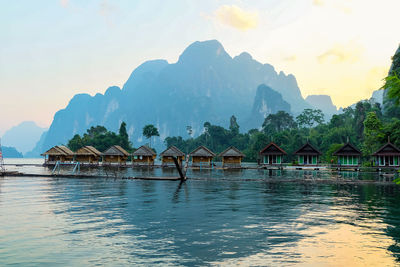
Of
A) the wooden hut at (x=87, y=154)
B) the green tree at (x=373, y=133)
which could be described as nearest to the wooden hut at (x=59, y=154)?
the wooden hut at (x=87, y=154)

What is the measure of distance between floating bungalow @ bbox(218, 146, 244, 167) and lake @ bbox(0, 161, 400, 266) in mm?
48664

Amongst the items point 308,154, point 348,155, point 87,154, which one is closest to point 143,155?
point 87,154

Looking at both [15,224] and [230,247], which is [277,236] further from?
[15,224]

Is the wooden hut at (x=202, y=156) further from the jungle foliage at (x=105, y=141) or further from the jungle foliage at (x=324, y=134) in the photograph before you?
the jungle foliage at (x=105, y=141)

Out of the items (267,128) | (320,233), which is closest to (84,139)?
(267,128)

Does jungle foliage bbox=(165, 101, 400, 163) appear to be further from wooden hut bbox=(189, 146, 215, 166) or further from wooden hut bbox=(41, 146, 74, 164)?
wooden hut bbox=(41, 146, 74, 164)

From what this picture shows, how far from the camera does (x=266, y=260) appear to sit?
1024 cm

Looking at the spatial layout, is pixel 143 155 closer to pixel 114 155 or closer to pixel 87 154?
pixel 114 155

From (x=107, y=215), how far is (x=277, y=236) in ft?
27.8

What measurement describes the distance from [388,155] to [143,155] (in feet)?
157

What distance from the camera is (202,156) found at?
73.9 m

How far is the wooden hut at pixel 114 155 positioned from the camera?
79.2 metres

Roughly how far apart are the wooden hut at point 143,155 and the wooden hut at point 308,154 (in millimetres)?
31506

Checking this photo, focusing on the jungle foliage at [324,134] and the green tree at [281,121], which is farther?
the green tree at [281,121]
